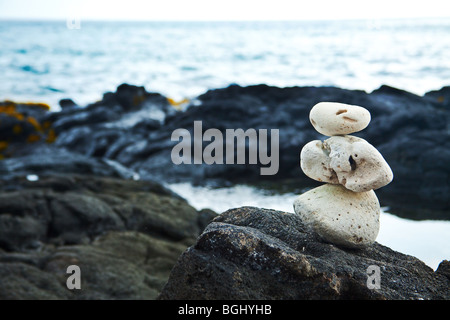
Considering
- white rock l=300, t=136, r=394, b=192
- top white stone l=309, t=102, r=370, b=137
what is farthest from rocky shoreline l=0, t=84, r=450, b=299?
top white stone l=309, t=102, r=370, b=137

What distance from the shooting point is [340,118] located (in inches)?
127

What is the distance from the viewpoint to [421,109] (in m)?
12.5

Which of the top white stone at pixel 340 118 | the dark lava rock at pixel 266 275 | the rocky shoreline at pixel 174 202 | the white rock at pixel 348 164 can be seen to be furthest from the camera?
the top white stone at pixel 340 118

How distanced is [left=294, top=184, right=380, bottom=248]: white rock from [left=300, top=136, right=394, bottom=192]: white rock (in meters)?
0.11

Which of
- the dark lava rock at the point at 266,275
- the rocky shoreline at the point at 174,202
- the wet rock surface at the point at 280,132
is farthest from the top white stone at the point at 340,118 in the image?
the wet rock surface at the point at 280,132

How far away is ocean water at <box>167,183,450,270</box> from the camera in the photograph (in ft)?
20.4

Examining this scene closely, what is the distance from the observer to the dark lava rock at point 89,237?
5.65 meters

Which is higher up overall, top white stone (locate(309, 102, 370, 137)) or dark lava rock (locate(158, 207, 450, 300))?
top white stone (locate(309, 102, 370, 137))

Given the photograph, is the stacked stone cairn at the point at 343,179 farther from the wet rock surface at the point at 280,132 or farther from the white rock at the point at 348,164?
the wet rock surface at the point at 280,132

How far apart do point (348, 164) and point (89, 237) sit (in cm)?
487

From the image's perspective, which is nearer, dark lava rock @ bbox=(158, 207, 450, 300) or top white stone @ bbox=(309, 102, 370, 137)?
dark lava rock @ bbox=(158, 207, 450, 300)

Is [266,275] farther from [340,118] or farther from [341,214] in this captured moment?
[340,118]

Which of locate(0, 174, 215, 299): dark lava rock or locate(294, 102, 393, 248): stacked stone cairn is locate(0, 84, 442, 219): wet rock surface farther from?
locate(294, 102, 393, 248): stacked stone cairn

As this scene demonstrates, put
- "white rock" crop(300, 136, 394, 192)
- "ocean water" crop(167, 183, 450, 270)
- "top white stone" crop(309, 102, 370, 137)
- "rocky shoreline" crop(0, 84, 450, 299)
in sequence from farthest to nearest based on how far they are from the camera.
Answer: "ocean water" crop(167, 183, 450, 270), "top white stone" crop(309, 102, 370, 137), "white rock" crop(300, 136, 394, 192), "rocky shoreline" crop(0, 84, 450, 299)
